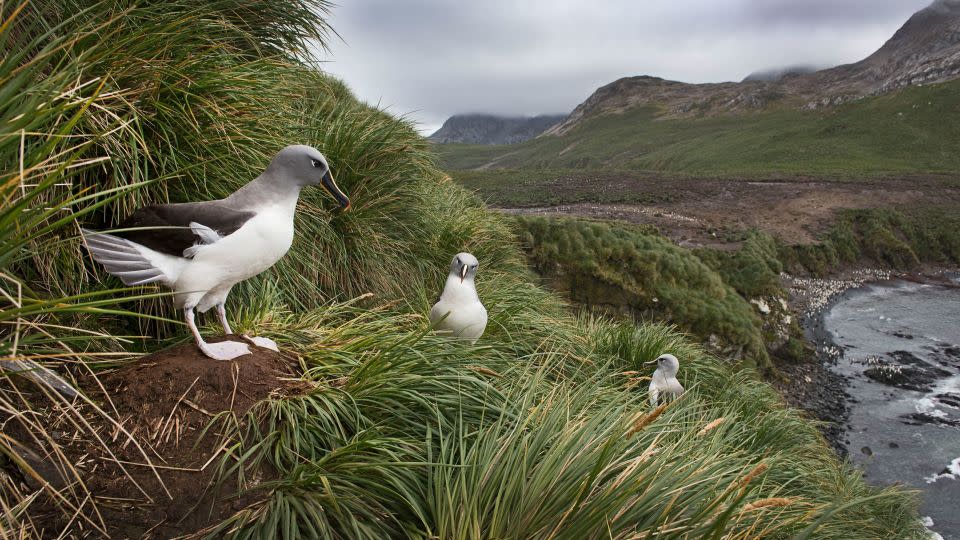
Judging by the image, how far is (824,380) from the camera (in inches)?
562

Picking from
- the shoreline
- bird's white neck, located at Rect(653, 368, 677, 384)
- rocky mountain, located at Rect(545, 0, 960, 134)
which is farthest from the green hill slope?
bird's white neck, located at Rect(653, 368, 677, 384)

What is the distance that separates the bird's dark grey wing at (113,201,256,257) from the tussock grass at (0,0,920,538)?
369 mm

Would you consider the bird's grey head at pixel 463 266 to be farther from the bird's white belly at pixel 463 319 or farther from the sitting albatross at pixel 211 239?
the sitting albatross at pixel 211 239

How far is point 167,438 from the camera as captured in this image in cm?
240

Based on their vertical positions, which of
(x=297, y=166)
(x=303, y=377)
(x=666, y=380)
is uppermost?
(x=297, y=166)

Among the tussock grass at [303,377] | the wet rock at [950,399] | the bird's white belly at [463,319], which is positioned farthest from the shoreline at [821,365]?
the tussock grass at [303,377]

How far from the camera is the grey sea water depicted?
11.0 m

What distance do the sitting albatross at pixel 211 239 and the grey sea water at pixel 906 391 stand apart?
12.2m

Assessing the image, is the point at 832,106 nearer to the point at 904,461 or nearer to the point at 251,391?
the point at 904,461

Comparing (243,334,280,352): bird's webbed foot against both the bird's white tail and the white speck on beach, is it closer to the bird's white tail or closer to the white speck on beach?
the bird's white tail

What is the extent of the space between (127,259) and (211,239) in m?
0.36

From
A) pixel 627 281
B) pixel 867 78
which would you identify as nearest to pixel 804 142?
pixel 867 78

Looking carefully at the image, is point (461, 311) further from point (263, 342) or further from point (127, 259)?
point (127, 259)

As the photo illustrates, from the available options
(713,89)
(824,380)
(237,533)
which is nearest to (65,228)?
(237,533)
